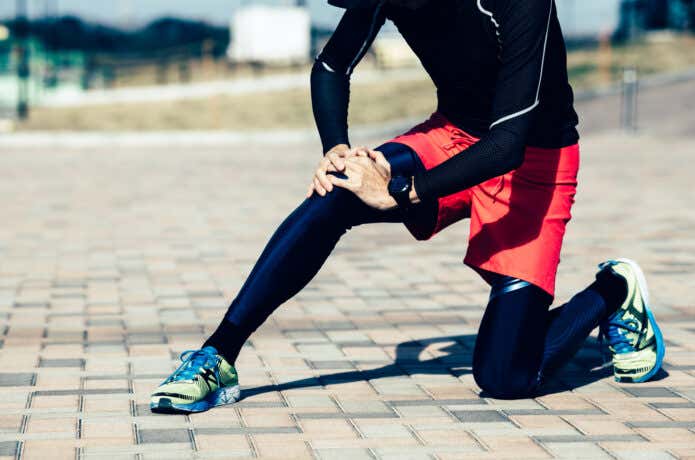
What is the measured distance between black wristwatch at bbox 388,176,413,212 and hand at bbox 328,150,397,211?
19 mm

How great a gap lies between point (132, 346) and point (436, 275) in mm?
2425

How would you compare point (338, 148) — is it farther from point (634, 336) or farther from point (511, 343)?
point (634, 336)

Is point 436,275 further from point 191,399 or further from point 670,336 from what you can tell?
point 191,399

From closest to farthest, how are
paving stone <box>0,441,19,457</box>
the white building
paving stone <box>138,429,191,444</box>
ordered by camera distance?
paving stone <box>0,441,19,457</box> < paving stone <box>138,429,191,444</box> < the white building

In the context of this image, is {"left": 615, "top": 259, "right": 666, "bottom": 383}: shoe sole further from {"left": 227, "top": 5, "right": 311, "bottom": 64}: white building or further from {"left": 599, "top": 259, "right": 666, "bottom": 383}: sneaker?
{"left": 227, "top": 5, "right": 311, "bottom": 64}: white building

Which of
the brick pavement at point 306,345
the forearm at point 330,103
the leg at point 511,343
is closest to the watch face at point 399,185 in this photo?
the forearm at point 330,103

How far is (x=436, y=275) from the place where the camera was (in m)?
7.05

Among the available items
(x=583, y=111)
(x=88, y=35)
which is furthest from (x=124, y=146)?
(x=88, y=35)

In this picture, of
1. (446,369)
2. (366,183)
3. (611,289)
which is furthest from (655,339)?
(366,183)

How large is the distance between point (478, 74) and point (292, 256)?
829 mm

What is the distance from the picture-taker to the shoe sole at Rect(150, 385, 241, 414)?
3.87 m

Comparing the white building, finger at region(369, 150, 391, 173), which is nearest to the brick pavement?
finger at region(369, 150, 391, 173)

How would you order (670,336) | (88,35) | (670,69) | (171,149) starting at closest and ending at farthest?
(670,336)
(171,149)
(670,69)
(88,35)

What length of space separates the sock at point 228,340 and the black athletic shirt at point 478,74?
2.25 feet
